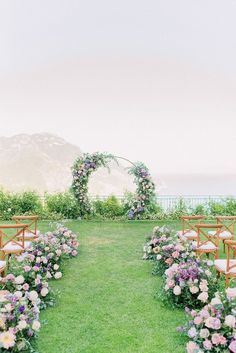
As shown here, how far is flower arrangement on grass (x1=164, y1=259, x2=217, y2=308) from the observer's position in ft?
16.3

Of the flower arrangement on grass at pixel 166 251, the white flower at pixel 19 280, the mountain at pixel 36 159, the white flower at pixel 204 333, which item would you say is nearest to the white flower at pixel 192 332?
the white flower at pixel 204 333

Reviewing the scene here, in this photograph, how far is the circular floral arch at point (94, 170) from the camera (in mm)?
13000

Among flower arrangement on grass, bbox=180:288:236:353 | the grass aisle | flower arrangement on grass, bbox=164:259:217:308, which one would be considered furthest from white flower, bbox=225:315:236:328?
flower arrangement on grass, bbox=164:259:217:308

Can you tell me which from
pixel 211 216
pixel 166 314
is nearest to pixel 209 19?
pixel 211 216

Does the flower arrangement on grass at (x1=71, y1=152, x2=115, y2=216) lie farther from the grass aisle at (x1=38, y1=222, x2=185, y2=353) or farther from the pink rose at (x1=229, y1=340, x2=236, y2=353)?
the pink rose at (x1=229, y1=340, x2=236, y2=353)

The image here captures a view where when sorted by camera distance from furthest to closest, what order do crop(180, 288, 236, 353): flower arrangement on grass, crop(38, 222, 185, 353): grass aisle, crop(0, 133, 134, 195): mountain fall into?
1. crop(0, 133, 134, 195): mountain
2. crop(38, 222, 185, 353): grass aisle
3. crop(180, 288, 236, 353): flower arrangement on grass

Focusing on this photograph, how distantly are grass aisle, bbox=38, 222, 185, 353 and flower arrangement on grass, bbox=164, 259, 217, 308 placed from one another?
20 cm

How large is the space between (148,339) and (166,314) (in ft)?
2.38

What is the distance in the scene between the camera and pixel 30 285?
5398 mm

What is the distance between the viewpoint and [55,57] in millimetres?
42625

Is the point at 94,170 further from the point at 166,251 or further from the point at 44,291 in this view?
the point at 44,291

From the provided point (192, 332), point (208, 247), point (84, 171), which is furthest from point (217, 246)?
point (84, 171)

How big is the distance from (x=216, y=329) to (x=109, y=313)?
5.12 ft

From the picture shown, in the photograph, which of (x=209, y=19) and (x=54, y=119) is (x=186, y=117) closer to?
(x=54, y=119)
